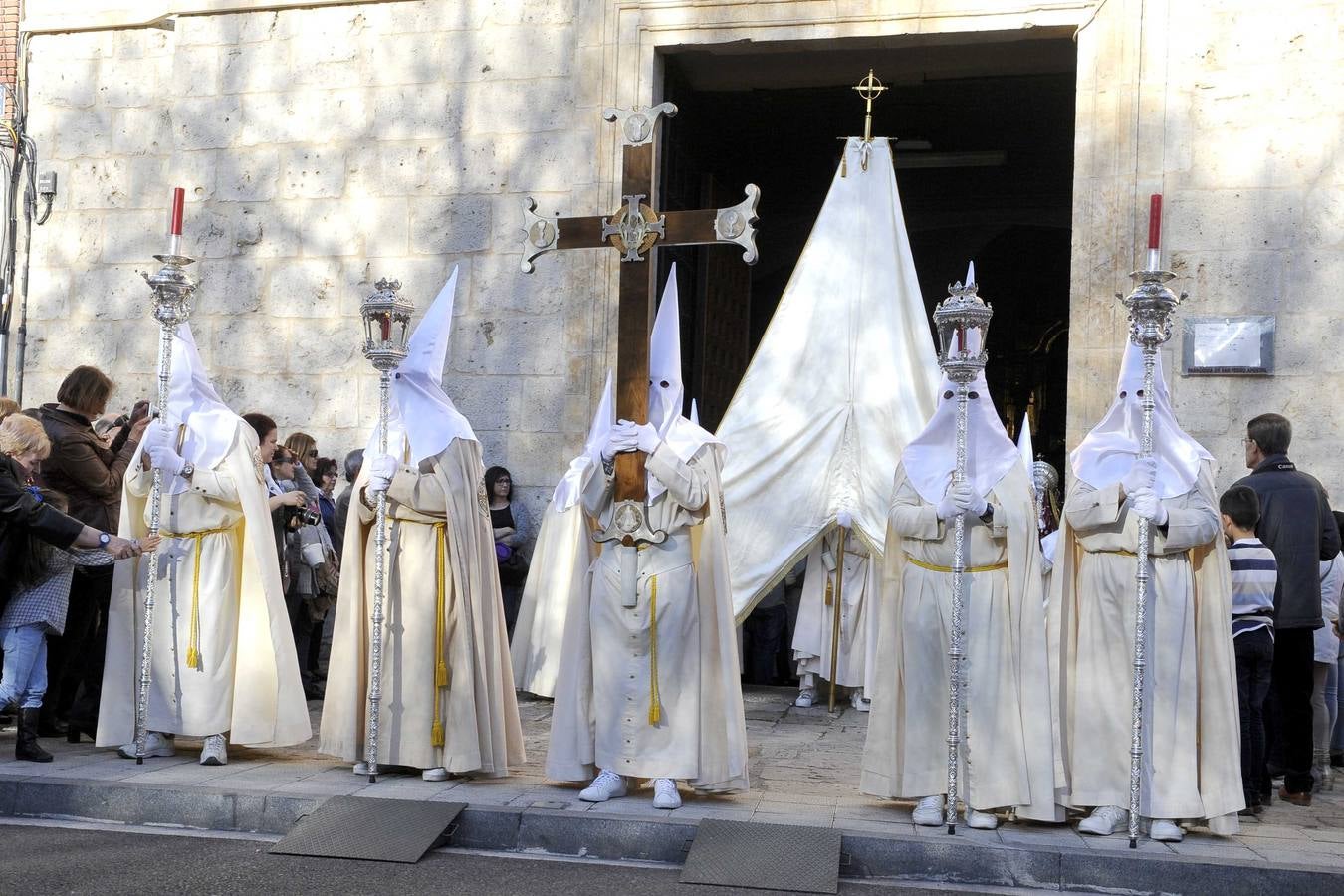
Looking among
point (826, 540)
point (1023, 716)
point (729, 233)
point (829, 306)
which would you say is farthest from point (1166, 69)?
point (1023, 716)

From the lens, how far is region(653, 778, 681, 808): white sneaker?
591 centimetres

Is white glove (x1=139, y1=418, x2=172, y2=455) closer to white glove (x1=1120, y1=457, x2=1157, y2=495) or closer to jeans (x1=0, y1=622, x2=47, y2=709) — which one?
jeans (x1=0, y1=622, x2=47, y2=709)

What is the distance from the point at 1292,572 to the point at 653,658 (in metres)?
3.02

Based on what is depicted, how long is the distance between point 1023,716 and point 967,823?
48 centimetres

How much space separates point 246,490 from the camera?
688 centimetres

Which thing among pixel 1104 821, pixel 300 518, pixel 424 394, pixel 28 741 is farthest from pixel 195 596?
pixel 1104 821

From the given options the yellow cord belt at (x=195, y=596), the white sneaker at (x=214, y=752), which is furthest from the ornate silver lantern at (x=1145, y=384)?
the yellow cord belt at (x=195, y=596)

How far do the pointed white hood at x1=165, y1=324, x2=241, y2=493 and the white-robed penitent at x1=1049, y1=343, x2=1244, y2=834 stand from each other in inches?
153

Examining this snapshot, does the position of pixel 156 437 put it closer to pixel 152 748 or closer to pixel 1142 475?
pixel 152 748

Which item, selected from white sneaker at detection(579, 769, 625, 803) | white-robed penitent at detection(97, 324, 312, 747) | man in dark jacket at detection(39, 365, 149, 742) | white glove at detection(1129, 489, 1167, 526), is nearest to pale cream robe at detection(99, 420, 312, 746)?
white-robed penitent at detection(97, 324, 312, 747)

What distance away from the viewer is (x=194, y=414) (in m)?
6.98

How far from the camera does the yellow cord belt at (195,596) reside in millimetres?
6746

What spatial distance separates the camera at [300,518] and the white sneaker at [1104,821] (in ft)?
15.1

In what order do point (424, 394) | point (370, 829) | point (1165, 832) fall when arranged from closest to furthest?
1. point (370, 829)
2. point (1165, 832)
3. point (424, 394)
